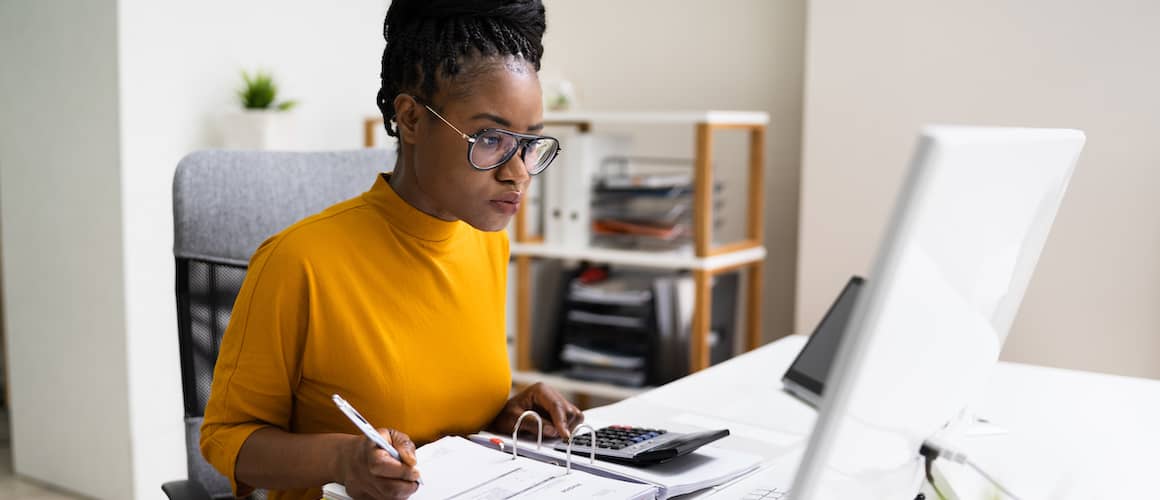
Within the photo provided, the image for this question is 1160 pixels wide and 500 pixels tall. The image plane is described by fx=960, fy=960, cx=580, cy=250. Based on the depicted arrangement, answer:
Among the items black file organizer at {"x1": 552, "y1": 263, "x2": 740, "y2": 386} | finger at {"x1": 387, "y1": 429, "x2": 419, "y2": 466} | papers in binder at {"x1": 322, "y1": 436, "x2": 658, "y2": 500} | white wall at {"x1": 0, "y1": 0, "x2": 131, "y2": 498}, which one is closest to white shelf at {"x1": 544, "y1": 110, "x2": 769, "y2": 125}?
black file organizer at {"x1": 552, "y1": 263, "x2": 740, "y2": 386}

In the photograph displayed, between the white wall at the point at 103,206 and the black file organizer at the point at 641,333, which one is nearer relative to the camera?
the white wall at the point at 103,206

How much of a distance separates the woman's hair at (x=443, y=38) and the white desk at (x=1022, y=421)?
488mm

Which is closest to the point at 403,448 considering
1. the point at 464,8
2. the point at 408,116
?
the point at 408,116

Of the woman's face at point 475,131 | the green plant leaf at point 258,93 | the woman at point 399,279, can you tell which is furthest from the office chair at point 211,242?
the green plant leaf at point 258,93

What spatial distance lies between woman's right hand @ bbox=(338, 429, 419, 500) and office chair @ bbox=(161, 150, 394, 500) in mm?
431

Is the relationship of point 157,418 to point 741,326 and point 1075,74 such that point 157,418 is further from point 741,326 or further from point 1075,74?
point 1075,74

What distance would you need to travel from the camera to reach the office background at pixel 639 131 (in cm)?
221

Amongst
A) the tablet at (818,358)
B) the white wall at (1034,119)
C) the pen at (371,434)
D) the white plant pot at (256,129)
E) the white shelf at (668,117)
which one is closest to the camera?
the pen at (371,434)

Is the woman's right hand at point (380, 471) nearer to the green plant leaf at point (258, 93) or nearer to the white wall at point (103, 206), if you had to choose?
the white wall at point (103, 206)

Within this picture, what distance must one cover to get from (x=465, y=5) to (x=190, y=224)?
47 cm

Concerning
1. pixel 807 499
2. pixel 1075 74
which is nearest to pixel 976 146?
pixel 807 499

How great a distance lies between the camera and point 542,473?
938mm

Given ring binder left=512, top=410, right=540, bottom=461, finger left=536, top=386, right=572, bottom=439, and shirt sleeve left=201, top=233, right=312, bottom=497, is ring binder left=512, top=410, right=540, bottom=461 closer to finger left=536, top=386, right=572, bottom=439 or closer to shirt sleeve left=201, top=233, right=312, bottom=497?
finger left=536, top=386, right=572, bottom=439

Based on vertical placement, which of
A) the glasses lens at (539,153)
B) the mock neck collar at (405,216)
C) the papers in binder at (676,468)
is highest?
the glasses lens at (539,153)
